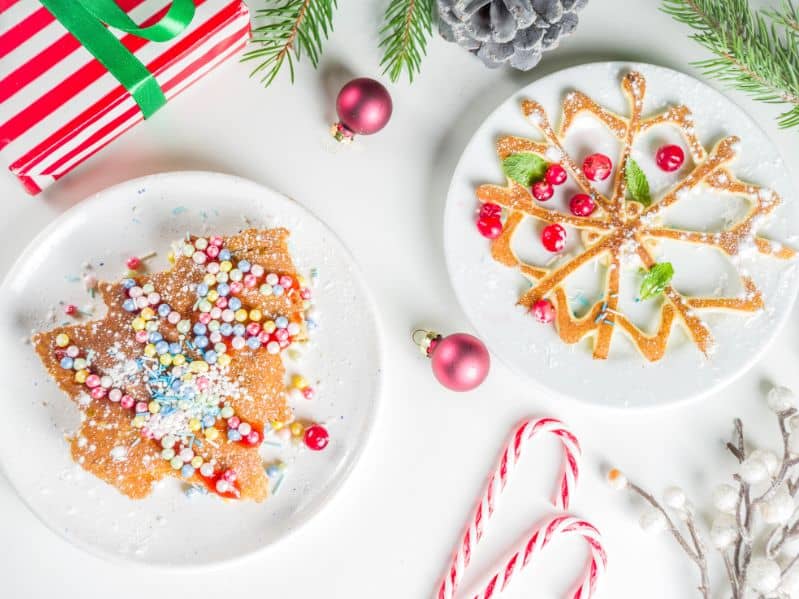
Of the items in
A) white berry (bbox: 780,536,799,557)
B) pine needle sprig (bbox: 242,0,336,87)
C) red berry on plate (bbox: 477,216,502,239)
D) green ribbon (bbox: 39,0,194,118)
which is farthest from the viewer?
white berry (bbox: 780,536,799,557)

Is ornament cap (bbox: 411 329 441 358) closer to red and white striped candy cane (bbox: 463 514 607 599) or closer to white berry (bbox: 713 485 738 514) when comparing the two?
red and white striped candy cane (bbox: 463 514 607 599)

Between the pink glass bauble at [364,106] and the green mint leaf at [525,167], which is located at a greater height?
the green mint leaf at [525,167]

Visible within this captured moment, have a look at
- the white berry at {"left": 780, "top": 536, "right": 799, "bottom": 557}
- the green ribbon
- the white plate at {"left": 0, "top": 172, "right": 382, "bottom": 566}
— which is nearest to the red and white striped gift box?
the green ribbon

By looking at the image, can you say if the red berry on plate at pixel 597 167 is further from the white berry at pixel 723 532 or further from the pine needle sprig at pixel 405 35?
the white berry at pixel 723 532

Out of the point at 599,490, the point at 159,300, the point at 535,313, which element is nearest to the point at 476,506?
the point at 599,490

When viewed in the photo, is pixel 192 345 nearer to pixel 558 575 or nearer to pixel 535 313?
pixel 535 313

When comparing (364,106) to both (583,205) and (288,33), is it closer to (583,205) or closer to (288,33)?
(288,33)

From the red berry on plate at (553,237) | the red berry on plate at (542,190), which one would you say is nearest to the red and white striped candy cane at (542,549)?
the red berry on plate at (553,237)
